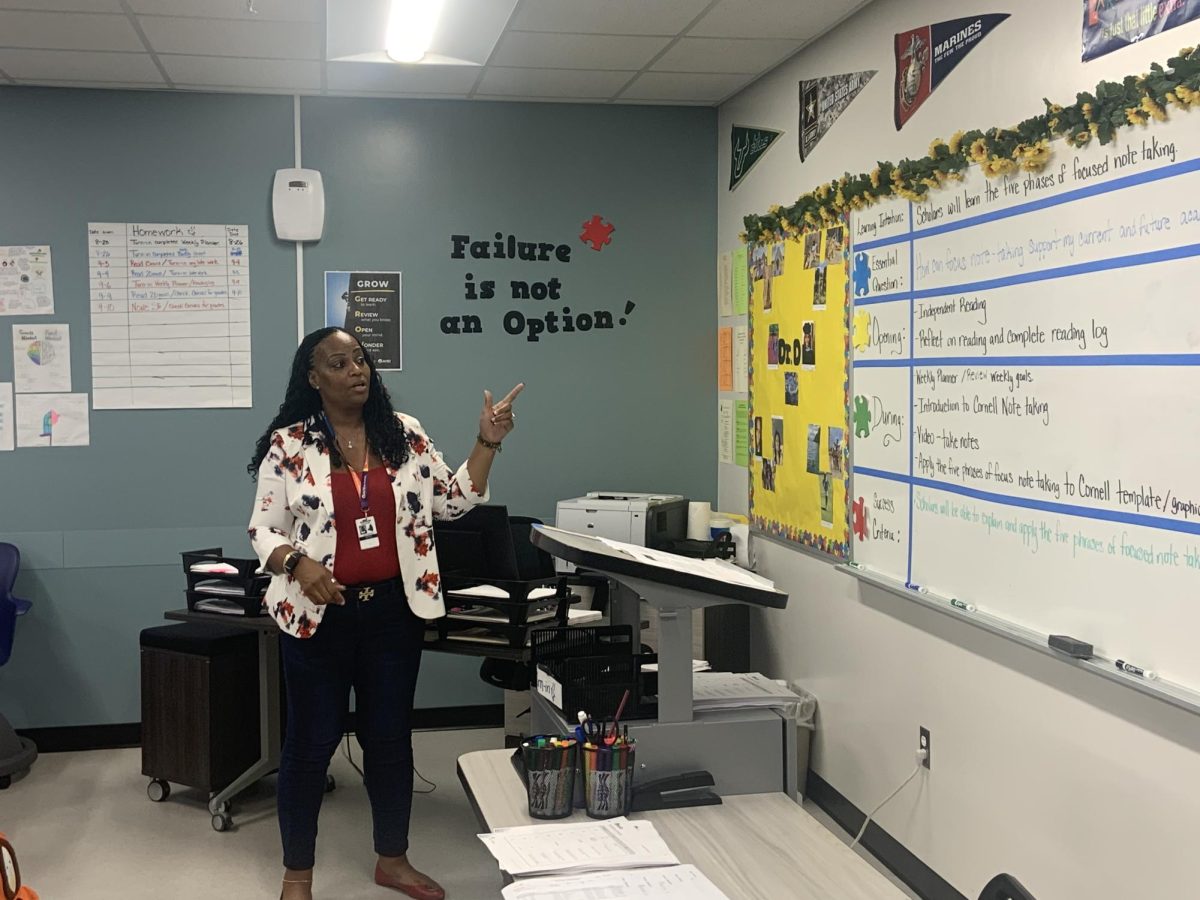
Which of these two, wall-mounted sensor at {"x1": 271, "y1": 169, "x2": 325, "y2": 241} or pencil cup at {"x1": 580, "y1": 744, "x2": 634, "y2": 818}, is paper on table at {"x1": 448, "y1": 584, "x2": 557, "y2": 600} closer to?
pencil cup at {"x1": 580, "y1": 744, "x2": 634, "y2": 818}

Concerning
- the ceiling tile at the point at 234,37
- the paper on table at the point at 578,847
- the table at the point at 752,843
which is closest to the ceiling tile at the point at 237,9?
the ceiling tile at the point at 234,37

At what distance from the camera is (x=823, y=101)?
13.0 ft

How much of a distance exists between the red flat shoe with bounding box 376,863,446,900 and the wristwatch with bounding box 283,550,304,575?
1019 millimetres

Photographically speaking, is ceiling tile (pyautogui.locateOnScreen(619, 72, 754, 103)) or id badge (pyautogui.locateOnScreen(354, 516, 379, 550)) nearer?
id badge (pyautogui.locateOnScreen(354, 516, 379, 550))

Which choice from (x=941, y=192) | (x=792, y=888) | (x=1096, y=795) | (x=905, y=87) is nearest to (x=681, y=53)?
(x=905, y=87)

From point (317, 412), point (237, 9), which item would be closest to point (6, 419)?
point (237, 9)

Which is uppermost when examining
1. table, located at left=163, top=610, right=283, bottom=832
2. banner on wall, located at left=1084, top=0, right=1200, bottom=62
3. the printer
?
banner on wall, located at left=1084, top=0, right=1200, bottom=62

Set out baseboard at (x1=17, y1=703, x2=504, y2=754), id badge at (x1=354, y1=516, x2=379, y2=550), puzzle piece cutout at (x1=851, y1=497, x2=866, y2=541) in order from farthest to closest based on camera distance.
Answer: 1. baseboard at (x1=17, y1=703, x2=504, y2=754)
2. puzzle piece cutout at (x1=851, y1=497, x2=866, y2=541)
3. id badge at (x1=354, y1=516, x2=379, y2=550)

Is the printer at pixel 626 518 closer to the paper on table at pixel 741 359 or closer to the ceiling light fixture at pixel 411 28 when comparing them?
the paper on table at pixel 741 359

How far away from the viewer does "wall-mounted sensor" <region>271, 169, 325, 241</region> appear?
4.79 meters

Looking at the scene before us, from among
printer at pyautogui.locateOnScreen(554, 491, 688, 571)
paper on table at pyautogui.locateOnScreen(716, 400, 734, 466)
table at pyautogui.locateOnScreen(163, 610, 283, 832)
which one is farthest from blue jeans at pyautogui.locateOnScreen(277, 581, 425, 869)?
paper on table at pyautogui.locateOnScreen(716, 400, 734, 466)

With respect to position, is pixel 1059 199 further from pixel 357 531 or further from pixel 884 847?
pixel 884 847

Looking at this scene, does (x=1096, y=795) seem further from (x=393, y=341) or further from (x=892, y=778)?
(x=393, y=341)

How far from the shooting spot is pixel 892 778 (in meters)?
3.57
